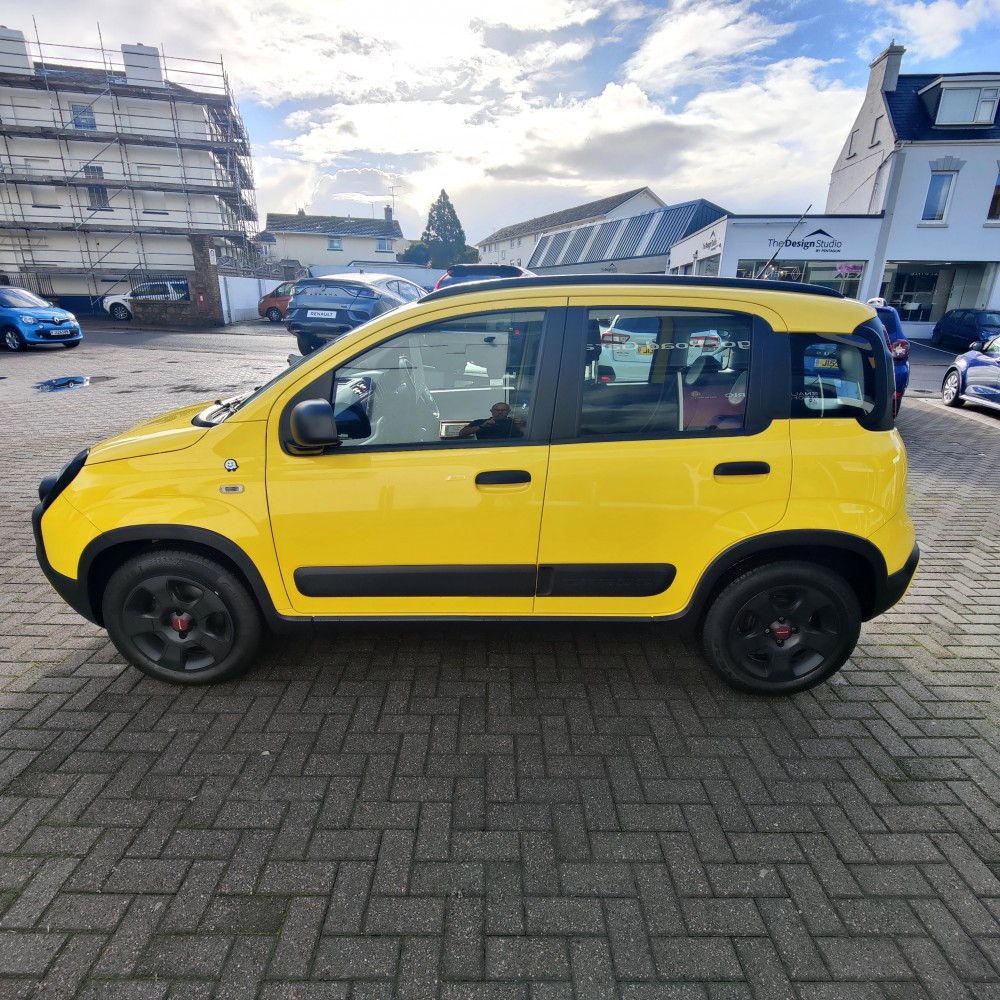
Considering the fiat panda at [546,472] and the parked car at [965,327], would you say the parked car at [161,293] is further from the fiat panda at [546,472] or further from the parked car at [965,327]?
the parked car at [965,327]

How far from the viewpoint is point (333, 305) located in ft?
43.4

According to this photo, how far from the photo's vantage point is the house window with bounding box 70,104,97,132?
29172 mm

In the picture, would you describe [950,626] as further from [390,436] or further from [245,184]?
[245,184]

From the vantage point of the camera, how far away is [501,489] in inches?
106

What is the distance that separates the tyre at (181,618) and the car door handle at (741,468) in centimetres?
228

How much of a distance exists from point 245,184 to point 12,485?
3876 cm

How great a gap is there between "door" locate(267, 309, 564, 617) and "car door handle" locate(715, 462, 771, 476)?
783 mm

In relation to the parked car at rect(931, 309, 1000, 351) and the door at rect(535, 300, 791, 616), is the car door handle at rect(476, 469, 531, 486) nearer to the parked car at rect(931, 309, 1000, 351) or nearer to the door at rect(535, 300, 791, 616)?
the door at rect(535, 300, 791, 616)

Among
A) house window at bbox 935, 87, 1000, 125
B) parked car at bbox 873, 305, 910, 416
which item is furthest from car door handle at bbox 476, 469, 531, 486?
house window at bbox 935, 87, 1000, 125

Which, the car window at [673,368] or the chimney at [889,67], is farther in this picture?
the chimney at [889,67]

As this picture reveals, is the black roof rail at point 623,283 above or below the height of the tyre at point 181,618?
above

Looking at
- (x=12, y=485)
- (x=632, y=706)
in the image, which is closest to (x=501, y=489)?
(x=632, y=706)

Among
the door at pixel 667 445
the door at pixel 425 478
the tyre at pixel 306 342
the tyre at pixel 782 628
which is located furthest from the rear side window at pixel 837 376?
the tyre at pixel 306 342

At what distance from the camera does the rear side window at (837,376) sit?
2.74m
